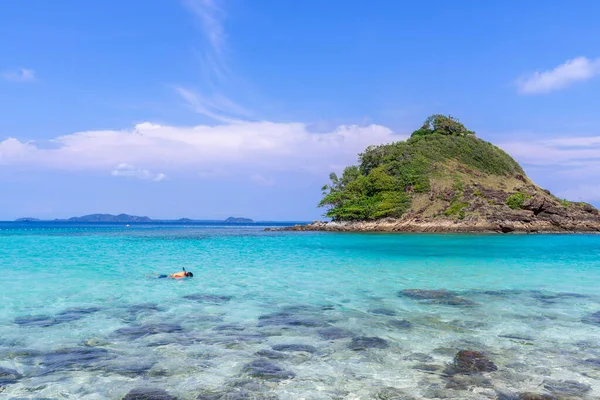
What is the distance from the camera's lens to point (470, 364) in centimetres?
828

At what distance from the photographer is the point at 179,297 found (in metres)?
15.5

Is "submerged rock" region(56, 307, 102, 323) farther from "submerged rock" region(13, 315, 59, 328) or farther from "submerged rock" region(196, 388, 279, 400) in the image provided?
"submerged rock" region(196, 388, 279, 400)

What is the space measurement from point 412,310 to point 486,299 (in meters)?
3.69

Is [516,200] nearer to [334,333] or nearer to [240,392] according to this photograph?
[334,333]

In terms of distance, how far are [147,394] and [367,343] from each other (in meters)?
4.85

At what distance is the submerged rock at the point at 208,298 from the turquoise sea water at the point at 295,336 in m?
0.10

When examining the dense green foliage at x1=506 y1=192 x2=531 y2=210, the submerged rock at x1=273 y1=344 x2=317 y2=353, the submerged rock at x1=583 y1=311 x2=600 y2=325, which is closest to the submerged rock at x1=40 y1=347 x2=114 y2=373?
the submerged rock at x1=273 y1=344 x2=317 y2=353

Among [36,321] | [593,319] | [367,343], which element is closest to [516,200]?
[593,319]


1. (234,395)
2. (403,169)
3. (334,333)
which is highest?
(403,169)

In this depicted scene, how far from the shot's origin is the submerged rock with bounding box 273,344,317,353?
9312mm

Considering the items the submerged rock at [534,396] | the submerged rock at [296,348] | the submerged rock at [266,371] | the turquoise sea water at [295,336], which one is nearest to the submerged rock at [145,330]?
the turquoise sea water at [295,336]

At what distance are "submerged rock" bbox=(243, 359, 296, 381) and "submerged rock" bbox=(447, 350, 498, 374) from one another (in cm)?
294

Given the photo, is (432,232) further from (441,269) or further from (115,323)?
(115,323)

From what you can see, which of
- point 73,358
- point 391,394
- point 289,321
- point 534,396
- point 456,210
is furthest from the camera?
point 456,210
